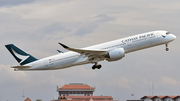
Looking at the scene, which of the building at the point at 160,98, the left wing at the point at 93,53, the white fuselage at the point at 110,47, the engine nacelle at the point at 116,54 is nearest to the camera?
the left wing at the point at 93,53

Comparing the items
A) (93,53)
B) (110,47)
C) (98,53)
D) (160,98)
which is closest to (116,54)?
(110,47)

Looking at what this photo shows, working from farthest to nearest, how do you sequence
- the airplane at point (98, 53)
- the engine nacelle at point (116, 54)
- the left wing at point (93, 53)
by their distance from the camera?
the airplane at point (98, 53), the engine nacelle at point (116, 54), the left wing at point (93, 53)

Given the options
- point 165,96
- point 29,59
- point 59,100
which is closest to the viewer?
point 29,59

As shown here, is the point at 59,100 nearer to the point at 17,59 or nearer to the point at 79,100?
the point at 79,100

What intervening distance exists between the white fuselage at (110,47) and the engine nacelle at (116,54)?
1017 mm

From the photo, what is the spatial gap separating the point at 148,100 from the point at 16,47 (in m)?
61.4

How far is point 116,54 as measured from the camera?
78625 millimetres

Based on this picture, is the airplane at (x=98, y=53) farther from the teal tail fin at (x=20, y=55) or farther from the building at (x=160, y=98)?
the building at (x=160, y=98)

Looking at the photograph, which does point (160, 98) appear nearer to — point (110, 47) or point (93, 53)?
point (110, 47)

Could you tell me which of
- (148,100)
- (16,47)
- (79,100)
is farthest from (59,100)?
(16,47)

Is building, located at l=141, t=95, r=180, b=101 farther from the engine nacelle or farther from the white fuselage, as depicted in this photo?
the engine nacelle

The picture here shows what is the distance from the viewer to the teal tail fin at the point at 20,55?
8462 centimetres

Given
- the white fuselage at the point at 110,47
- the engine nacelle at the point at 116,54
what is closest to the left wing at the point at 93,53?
the white fuselage at the point at 110,47

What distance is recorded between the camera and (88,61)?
8219 centimetres
